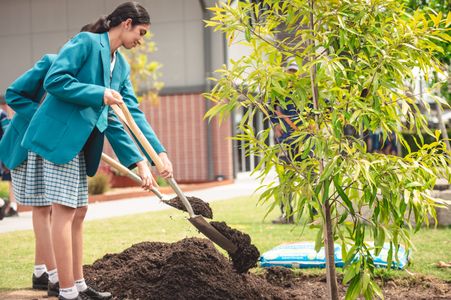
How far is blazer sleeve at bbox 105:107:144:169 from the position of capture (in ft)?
14.7

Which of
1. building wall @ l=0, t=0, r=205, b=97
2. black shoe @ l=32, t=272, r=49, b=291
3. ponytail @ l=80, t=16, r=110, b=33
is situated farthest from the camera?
building wall @ l=0, t=0, r=205, b=97

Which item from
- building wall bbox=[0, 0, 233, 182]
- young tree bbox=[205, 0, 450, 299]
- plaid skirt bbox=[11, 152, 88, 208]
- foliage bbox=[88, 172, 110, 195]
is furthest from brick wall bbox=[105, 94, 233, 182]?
young tree bbox=[205, 0, 450, 299]

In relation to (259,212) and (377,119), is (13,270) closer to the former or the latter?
(377,119)

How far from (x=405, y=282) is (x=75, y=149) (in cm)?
249

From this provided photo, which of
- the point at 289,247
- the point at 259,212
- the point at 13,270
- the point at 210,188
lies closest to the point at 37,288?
the point at 13,270

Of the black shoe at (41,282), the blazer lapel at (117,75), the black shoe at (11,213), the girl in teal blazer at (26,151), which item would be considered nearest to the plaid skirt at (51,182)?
the girl in teal blazer at (26,151)

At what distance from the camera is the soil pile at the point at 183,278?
4496 millimetres

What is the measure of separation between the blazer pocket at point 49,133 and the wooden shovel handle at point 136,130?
1.06 feet

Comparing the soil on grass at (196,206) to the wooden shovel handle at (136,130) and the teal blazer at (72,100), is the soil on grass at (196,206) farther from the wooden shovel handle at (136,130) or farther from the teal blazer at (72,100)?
the teal blazer at (72,100)

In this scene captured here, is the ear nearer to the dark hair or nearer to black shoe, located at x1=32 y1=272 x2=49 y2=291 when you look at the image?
the dark hair

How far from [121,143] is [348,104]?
158 centimetres

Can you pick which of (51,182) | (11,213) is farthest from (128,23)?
(11,213)

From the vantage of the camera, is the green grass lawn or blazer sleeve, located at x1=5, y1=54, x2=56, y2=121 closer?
blazer sleeve, located at x1=5, y1=54, x2=56, y2=121

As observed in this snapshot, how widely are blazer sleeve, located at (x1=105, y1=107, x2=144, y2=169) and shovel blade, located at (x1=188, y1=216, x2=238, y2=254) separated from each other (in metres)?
0.63
